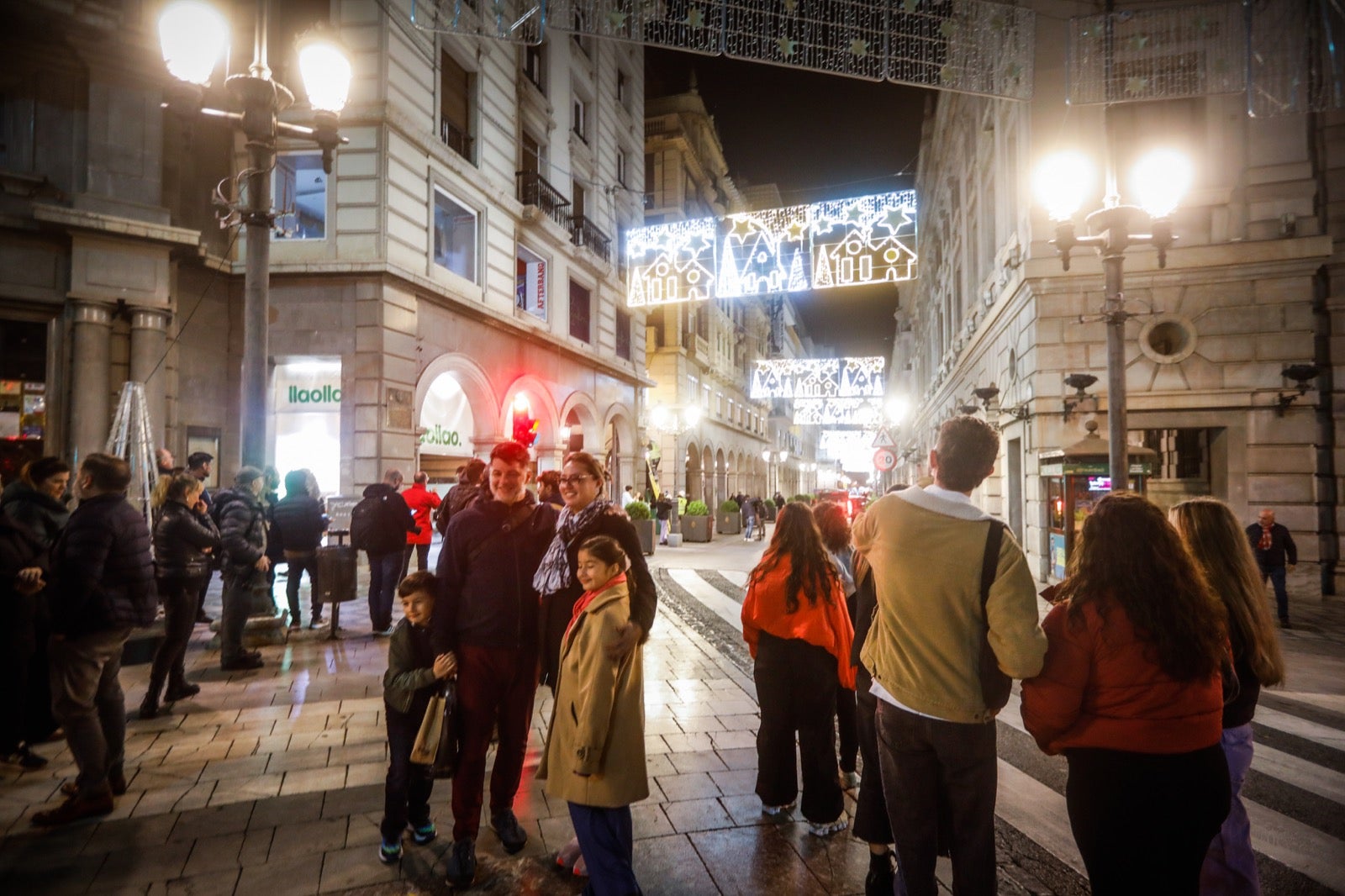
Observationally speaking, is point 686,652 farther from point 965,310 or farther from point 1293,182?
point 965,310

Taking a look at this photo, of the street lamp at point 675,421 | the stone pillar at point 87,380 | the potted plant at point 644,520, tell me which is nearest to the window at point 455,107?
the stone pillar at point 87,380

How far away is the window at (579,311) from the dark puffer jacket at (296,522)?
44.7 ft

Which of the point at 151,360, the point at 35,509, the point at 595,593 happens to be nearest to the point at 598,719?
the point at 595,593

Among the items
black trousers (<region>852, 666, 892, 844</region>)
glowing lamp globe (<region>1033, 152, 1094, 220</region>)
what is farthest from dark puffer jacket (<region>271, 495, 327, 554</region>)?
glowing lamp globe (<region>1033, 152, 1094, 220</region>)

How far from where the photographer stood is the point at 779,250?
14141mm

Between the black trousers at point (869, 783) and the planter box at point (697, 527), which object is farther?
the planter box at point (697, 527)

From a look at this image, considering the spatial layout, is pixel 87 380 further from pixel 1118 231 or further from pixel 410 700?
pixel 1118 231

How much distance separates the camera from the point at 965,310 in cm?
2078

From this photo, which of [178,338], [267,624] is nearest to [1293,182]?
[267,624]

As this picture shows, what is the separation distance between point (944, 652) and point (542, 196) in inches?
748

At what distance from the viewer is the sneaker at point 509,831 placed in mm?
3588

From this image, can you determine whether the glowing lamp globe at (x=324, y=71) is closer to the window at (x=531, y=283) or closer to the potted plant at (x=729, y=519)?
the window at (x=531, y=283)

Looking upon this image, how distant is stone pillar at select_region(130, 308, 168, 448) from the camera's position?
12188 mm

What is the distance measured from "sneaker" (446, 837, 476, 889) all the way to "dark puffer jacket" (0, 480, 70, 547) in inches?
153
